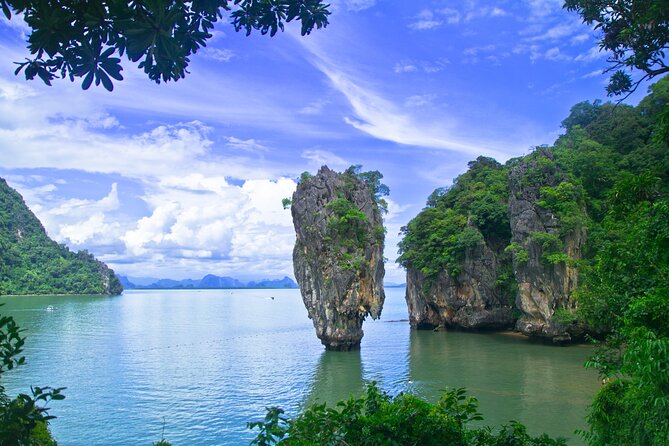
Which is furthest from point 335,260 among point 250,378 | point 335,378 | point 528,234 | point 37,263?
point 37,263

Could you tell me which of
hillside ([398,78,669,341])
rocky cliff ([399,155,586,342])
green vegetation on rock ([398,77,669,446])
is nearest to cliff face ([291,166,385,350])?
rocky cliff ([399,155,586,342])

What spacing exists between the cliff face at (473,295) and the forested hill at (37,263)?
83807 mm

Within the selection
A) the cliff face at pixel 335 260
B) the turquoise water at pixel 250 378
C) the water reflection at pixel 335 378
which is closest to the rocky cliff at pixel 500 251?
the turquoise water at pixel 250 378

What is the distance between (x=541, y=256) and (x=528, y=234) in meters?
1.80

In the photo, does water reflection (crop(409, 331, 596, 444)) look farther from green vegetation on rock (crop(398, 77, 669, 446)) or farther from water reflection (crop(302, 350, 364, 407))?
water reflection (crop(302, 350, 364, 407))

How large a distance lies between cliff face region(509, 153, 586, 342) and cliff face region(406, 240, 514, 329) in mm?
3904

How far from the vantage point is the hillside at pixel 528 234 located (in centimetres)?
2670

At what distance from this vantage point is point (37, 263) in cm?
9438

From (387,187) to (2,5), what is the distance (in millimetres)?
31575

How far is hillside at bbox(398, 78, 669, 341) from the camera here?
2670cm

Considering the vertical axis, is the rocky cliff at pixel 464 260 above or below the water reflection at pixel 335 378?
above

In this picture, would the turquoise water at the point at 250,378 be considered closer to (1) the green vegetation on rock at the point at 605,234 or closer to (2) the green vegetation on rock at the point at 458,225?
(1) the green vegetation on rock at the point at 605,234

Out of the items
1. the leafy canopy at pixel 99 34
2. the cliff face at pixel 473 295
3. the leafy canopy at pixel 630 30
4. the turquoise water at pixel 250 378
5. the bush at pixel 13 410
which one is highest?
the leafy canopy at pixel 630 30

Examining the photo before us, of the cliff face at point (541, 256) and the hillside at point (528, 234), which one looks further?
the hillside at point (528, 234)
